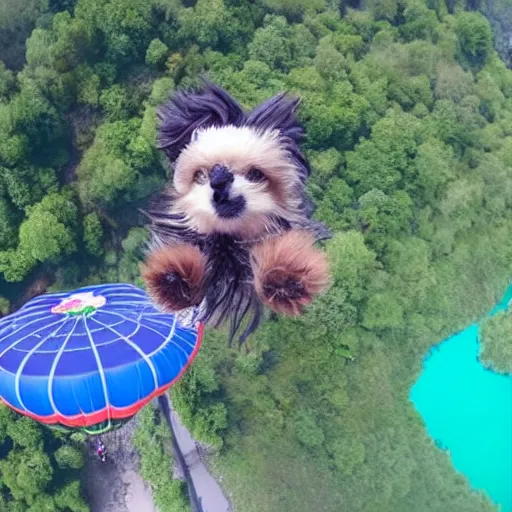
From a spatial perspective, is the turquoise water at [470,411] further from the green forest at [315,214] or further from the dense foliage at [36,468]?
the dense foliage at [36,468]

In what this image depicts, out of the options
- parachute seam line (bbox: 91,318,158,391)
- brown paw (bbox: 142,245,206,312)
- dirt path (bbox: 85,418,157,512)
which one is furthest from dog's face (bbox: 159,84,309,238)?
dirt path (bbox: 85,418,157,512)

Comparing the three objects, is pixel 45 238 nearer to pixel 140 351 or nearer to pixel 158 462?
pixel 140 351

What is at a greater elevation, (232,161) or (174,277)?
(232,161)

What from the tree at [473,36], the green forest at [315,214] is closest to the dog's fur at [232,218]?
the green forest at [315,214]

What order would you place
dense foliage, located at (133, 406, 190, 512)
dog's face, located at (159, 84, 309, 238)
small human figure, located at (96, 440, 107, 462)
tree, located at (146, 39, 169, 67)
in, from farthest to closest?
A: tree, located at (146, 39, 169, 67), small human figure, located at (96, 440, 107, 462), dense foliage, located at (133, 406, 190, 512), dog's face, located at (159, 84, 309, 238)

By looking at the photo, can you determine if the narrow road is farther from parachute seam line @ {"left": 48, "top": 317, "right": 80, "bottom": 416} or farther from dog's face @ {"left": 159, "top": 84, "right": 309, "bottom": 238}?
dog's face @ {"left": 159, "top": 84, "right": 309, "bottom": 238}

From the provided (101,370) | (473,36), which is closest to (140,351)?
(101,370)

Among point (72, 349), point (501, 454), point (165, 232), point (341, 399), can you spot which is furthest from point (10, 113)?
point (501, 454)

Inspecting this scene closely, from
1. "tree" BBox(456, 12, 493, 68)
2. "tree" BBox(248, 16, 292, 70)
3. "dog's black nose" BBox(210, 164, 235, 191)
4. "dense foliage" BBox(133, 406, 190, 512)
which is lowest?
"dense foliage" BBox(133, 406, 190, 512)
